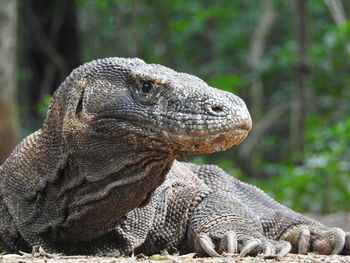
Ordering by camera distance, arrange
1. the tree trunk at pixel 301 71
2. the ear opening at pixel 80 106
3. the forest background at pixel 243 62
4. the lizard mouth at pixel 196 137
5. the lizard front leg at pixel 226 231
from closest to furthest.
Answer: the lizard mouth at pixel 196 137, the lizard front leg at pixel 226 231, the ear opening at pixel 80 106, the forest background at pixel 243 62, the tree trunk at pixel 301 71

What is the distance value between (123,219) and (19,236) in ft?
1.95

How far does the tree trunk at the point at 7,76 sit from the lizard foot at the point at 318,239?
511 cm

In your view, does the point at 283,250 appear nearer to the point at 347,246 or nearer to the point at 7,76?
the point at 347,246

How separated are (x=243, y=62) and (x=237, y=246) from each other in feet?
54.5

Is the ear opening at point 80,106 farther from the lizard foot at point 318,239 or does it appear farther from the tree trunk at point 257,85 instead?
the tree trunk at point 257,85

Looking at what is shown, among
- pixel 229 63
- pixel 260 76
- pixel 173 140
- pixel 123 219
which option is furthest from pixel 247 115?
pixel 229 63

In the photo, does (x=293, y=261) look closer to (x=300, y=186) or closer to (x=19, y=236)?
(x=19, y=236)

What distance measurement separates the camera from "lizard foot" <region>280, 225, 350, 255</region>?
3852 millimetres

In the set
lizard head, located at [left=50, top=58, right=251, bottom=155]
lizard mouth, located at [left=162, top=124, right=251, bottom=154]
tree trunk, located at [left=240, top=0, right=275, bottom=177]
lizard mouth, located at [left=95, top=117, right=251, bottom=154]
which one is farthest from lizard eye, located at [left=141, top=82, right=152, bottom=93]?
tree trunk, located at [left=240, top=0, right=275, bottom=177]

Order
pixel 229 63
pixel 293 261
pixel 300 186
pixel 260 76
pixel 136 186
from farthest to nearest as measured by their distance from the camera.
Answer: pixel 229 63, pixel 260 76, pixel 300 186, pixel 136 186, pixel 293 261

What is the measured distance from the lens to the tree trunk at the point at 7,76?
8.73m

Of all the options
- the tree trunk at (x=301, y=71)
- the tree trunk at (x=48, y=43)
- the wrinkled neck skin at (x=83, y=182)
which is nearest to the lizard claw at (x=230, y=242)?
the wrinkled neck skin at (x=83, y=182)

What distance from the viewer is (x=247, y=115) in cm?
Result: 327

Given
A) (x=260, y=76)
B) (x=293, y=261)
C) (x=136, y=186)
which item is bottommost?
(x=293, y=261)
